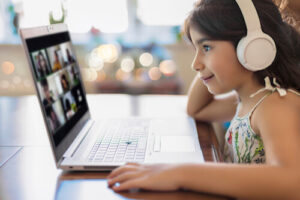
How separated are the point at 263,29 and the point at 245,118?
233 millimetres

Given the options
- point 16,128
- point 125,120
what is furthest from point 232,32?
point 16,128

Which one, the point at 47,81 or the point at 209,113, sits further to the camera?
the point at 209,113

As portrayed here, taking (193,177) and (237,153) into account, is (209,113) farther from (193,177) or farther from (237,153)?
(193,177)

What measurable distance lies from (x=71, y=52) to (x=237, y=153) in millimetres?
595

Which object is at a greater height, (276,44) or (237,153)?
(276,44)

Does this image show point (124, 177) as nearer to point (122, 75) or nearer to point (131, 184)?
point (131, 184)

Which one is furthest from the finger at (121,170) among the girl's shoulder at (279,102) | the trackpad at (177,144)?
the girl's shoulder at (279,102)

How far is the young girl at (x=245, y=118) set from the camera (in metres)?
0.53

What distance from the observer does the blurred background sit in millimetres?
2383

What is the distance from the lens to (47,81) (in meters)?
0.72

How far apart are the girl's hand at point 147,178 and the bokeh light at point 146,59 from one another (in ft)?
6.10

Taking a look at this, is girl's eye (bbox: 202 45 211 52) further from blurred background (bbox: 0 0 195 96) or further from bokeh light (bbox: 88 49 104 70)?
bokeh light (bbox: 88 49 104 70)

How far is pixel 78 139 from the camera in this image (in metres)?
0.81

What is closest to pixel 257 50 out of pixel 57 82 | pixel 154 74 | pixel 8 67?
pixel 57 82
